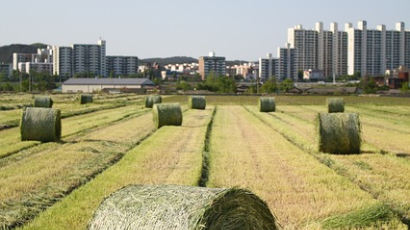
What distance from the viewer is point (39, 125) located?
72.3 ft

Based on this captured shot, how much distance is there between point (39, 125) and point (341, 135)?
10.3 metres

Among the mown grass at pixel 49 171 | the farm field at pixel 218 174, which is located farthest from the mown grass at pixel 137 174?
the mown grass at pixel 49 171

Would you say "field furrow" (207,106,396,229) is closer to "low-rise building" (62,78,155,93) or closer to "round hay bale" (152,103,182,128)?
"round hay bale" (152,103,182,128)

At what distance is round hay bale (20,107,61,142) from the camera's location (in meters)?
22.0

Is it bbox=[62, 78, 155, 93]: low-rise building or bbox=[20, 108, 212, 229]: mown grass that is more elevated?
bbox=[62, 78, 155, 93]: low-rise building

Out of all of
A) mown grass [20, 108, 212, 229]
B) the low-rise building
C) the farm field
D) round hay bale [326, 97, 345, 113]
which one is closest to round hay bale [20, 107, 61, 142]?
the farm field

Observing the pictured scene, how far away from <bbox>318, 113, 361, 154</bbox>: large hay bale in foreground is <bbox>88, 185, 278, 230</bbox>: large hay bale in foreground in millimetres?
11705

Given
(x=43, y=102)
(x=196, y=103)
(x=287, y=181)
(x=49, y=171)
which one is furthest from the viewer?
(x=196, y=103)

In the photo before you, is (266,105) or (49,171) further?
(266,105)

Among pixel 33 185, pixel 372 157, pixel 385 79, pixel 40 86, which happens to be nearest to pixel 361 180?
pixel 372 157

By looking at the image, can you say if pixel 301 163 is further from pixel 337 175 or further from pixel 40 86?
pixel 40 86

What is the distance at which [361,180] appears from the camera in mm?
13898

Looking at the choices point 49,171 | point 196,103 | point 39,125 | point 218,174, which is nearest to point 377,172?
point 218,174

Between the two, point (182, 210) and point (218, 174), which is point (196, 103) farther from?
point (182, 210)
